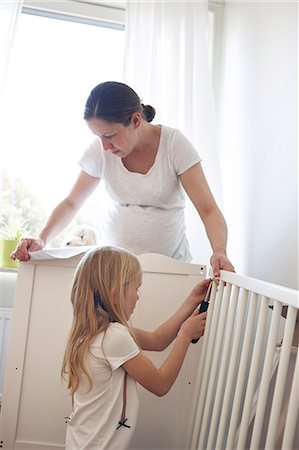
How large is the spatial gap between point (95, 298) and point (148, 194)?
433 millimetres

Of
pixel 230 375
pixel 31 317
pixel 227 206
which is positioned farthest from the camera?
pixel 227 206

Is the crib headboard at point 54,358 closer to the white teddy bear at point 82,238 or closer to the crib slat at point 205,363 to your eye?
the crib slat at point 205,363

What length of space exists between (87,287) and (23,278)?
364 millimetres

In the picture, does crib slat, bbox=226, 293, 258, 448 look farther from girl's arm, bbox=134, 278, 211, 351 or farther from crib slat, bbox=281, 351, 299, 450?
girl's arm, bbox=134, 278, 211, 351

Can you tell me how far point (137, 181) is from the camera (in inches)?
61.0

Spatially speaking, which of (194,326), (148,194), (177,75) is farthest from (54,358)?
(177,75)

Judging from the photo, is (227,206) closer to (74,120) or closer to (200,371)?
(74,120)

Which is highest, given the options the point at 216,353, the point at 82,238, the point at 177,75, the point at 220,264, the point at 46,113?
the point at 177,75

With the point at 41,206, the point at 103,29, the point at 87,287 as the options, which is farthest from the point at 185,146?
the point at 103,29

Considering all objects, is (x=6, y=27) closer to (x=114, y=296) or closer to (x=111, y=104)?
(x=111, y=104)

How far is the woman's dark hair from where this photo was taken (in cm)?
139

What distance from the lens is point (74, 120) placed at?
2234 mm

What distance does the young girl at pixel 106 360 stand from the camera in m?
1.19

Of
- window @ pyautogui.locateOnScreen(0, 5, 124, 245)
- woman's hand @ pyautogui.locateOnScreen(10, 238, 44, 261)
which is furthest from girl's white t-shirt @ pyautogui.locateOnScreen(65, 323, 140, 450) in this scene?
window @ pyautogui.locateOnScreen(0, 5, 124, 245)
